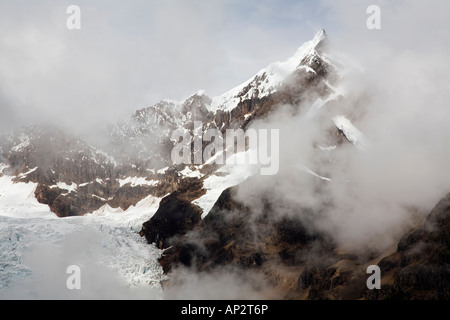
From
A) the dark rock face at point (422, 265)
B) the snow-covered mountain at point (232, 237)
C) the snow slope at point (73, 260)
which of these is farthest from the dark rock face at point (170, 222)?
the dark rock face at point (422, 265)

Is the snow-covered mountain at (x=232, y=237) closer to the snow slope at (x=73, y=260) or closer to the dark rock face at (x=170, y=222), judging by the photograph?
the snow slope at (x=73, y=260)

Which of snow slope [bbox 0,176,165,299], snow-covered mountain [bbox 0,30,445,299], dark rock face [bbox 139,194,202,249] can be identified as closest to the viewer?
snow-covered mountain [bbox 0,30,445,299]

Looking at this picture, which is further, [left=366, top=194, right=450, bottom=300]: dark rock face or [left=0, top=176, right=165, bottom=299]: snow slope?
[left=0, top=176, right=165, bottom=299]: snow slope

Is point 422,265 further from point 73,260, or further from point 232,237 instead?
point 73,260

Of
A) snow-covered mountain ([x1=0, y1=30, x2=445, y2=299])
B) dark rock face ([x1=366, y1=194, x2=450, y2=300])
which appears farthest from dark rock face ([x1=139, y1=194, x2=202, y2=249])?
dark rock face ([x1=366, y1=194, x2=450, y2=300])

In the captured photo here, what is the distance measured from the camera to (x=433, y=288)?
196ft

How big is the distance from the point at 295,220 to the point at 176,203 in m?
58.2

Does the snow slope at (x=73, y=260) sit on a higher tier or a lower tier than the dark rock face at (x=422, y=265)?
lower

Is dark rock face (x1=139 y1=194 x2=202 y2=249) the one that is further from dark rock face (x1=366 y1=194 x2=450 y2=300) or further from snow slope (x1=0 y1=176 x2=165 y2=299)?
dark rock face (x1=366 y1=194 x2=450 y2=300)

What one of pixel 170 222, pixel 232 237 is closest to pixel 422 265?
pixel 232 237

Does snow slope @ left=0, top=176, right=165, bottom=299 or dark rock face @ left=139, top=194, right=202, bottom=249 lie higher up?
dark rock face @ left=139, top=194, right=202, bottom=249
